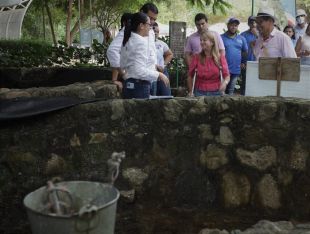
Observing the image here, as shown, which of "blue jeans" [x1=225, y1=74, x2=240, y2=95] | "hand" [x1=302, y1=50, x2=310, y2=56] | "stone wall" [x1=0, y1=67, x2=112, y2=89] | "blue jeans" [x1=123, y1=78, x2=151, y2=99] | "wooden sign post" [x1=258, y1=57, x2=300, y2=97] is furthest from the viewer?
"stone wall" [x1=0, y1=67, x2=112, y2=89]

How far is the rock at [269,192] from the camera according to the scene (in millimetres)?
4344

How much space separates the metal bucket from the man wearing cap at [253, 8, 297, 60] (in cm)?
292

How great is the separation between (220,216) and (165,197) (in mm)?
520

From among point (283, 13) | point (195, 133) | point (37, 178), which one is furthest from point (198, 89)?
point (283, 13)

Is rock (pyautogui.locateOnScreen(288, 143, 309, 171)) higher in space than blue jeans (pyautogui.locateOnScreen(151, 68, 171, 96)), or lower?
lower

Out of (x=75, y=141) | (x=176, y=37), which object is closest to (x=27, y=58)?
(x=176, y=37)

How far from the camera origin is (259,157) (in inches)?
170

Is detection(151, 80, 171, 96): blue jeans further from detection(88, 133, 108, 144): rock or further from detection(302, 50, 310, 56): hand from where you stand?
detection(88, 133, 108, 144): rock

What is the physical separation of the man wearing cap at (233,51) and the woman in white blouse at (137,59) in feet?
8.68

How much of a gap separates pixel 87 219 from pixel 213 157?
5.62 feet

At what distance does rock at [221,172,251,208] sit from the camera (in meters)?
4.40

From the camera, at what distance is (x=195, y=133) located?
4352mm

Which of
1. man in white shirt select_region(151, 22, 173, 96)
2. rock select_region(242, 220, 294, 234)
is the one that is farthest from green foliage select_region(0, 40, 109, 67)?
rock select_region(242, 220, 294, 234)

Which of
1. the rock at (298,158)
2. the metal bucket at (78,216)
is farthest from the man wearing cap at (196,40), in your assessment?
the metal bucket at (78,216)
